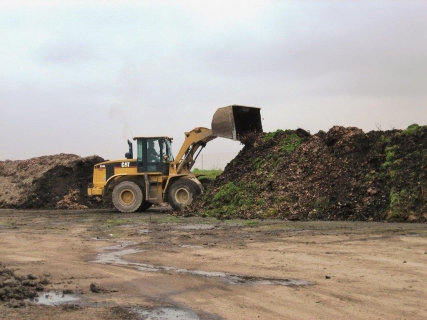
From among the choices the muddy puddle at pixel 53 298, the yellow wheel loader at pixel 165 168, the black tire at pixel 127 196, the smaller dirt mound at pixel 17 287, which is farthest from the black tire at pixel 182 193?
the muddy puddle at pixel 53 298

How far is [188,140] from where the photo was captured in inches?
1062

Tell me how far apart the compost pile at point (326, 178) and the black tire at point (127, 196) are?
3.34 meters

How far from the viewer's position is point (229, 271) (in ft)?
36.7

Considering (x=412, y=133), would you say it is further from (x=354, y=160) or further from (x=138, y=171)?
(x=138, y=171)

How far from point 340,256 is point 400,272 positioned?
198 cm

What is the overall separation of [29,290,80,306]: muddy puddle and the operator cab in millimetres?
17392

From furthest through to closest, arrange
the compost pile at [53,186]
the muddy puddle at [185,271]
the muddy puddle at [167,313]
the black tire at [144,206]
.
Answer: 1. the compost pile at [53,186]
2. the black tire at [144,206]
3. the muddy puddle at [185,271]
4. the muddy puddle at [167,313]

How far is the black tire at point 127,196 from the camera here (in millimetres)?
27297

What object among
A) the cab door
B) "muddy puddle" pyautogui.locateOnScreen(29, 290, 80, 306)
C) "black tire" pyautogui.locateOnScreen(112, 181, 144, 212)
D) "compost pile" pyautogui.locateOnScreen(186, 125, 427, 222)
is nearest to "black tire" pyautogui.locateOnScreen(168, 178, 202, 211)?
"compost pile" pyautogui.locateOnScreen(186, 125, 427, 222)

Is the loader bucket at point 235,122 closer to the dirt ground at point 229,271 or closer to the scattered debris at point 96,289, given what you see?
the dirt ground at point 229,271

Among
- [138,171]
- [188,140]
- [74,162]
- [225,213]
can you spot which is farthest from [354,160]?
[74,162]

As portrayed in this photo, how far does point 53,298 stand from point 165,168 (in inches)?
700

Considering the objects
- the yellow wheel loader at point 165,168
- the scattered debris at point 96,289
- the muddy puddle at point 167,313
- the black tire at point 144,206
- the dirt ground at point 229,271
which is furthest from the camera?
the black tire at point 144,206

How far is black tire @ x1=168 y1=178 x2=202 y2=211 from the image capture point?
2591 cm
